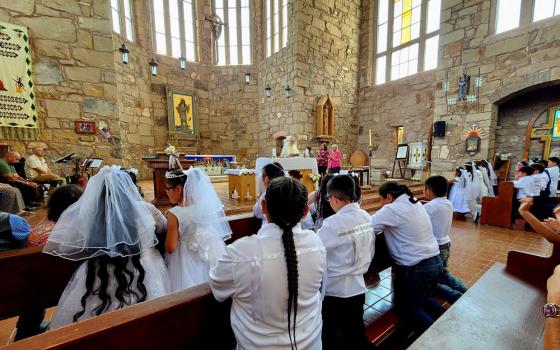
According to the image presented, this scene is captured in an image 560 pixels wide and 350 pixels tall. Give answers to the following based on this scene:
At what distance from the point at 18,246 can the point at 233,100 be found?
386 inches

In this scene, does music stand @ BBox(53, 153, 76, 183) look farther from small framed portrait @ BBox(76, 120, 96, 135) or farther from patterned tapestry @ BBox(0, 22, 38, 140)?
patterned tapestry @ BBox(0, 22, 38, 140)

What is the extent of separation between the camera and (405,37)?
8.90 metres

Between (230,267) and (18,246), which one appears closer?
(230,267)

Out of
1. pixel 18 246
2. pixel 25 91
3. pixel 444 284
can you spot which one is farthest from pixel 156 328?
pixel 25 91

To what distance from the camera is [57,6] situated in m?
4.98

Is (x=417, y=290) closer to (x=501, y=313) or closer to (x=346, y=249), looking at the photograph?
(x=501, y=313)

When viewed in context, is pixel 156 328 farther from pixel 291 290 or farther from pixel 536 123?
pixel 536 123

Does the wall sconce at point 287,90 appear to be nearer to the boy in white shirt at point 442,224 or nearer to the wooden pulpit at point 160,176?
the wooden pulpit at point 160,176

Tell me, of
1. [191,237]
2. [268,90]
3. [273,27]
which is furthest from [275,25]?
[191,237]

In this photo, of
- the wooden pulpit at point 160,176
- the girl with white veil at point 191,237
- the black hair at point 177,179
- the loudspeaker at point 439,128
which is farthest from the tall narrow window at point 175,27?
the girl with white veil at point 191,237

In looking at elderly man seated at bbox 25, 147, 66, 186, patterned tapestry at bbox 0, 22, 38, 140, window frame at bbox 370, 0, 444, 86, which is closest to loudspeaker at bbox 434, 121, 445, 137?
window frame at bbox 370, 0, 444, 86

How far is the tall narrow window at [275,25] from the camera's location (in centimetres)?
896

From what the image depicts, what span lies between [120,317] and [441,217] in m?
2.35

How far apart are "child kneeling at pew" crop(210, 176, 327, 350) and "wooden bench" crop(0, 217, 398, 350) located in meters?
0.14
